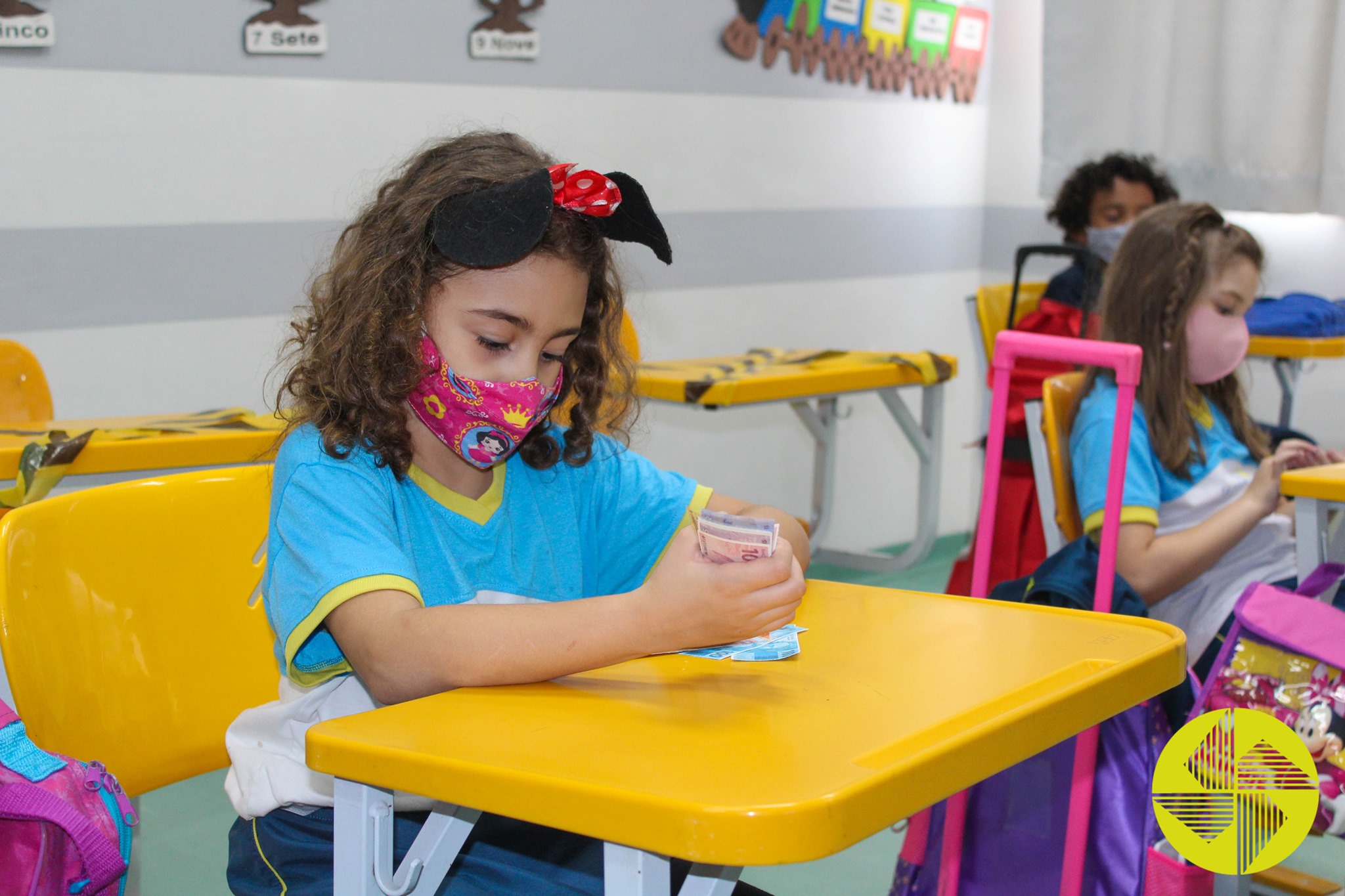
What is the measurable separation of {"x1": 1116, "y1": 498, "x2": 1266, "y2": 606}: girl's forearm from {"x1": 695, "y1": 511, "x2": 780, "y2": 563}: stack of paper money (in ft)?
3.52

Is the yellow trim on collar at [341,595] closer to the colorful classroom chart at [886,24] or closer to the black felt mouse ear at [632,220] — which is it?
the black felt mouse ear at [632,220]

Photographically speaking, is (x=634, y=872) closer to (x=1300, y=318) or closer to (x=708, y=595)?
(x=708, y=595)

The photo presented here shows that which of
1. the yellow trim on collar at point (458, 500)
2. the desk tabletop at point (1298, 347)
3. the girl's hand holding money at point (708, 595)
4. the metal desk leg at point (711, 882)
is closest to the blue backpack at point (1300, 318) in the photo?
the desk tabletop at point (1298, 347)

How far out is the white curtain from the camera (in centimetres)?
351

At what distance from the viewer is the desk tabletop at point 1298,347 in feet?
10.8

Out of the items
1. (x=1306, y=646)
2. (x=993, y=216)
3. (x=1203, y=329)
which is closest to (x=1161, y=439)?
(x=1203, y=329)

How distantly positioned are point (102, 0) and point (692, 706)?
6.86ft

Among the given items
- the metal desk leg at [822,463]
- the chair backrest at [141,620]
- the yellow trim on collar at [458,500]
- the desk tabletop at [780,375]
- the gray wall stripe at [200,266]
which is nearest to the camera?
the chair backrest at [141,620]

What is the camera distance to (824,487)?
3.76 meters

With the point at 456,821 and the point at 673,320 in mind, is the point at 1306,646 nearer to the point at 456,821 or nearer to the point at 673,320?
the point at 456,821

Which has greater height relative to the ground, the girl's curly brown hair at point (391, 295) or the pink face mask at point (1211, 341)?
the girl's curly brown hair at point (391, 295)

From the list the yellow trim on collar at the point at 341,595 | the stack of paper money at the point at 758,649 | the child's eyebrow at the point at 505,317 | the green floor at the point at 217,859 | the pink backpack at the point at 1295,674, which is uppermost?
the child's eyebrow at the point at 505,317

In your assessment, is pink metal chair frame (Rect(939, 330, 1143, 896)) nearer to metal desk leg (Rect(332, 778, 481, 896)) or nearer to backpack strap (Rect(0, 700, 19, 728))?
metal desk leg (Rect(332, 778, 481, 896))

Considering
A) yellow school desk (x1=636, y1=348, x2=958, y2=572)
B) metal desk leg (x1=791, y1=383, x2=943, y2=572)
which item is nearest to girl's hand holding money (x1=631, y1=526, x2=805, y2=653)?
yellow school desk (x1=636, y1=348, x2=958, y2=572)
